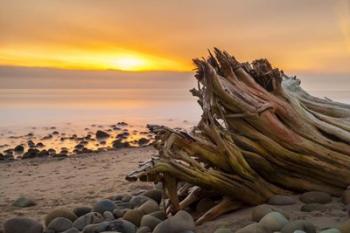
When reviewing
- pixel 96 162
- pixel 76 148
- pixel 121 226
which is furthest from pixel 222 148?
pixel 76 148

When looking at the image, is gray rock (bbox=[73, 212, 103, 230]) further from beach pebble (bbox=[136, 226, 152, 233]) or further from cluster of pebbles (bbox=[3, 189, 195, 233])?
beach pebble (bbox=[136, 226, 152, 233])

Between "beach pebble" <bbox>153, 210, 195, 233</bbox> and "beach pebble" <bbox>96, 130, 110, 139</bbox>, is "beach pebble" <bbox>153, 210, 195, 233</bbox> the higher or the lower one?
the higher one

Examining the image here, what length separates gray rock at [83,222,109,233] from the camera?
19.4 feet

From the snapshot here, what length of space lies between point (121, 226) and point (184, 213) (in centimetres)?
76

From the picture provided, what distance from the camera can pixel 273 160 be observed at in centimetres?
612

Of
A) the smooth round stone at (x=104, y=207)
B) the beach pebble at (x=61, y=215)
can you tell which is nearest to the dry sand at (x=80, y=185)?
the beach pebble at (x=61, y=215)

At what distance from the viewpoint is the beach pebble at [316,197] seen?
5.83 m

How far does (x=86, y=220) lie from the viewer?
6414 mm

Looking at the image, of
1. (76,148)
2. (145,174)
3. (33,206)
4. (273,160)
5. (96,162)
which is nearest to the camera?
(145,174)

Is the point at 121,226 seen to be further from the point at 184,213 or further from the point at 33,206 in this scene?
the point at 33,206

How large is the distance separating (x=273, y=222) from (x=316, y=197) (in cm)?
105

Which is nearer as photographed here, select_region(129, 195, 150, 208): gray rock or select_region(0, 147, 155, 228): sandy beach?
select_region(129, 195, 150, 208): gray rock

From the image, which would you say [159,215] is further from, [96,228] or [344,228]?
[344,228]

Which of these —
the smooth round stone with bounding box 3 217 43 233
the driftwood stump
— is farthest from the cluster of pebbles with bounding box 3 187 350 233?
the driftwood stump
